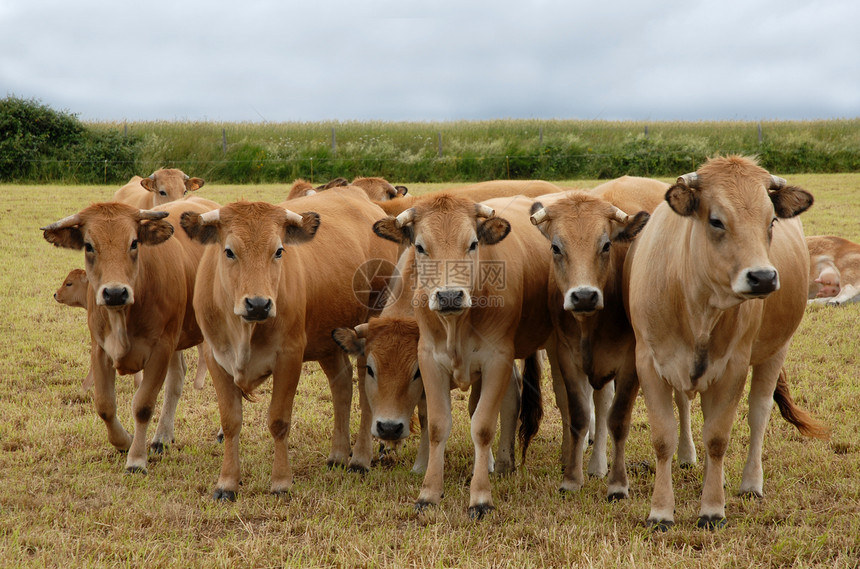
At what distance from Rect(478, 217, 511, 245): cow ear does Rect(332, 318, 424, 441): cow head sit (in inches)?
34.0

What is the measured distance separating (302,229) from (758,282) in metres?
3.13

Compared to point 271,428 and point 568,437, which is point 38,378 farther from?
point 568,437

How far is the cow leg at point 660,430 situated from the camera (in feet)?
16.6

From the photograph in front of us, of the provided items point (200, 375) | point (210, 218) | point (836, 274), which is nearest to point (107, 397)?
point (210, 218)

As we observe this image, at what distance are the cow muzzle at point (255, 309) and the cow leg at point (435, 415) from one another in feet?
3.60

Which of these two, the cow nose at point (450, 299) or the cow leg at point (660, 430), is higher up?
the cow nose at point (450, 299)

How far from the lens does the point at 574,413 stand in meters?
5.96

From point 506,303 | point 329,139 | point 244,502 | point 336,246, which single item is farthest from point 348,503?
point 329,139

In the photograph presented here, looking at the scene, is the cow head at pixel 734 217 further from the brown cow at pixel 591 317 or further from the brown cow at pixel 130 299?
the brown cow at pixel 130 299

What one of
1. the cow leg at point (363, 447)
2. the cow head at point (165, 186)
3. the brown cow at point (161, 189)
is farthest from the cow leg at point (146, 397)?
the cow head at point (165, 186)

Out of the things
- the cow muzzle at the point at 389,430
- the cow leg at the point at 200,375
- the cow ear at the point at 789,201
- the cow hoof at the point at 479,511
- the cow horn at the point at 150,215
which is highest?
the cow ear at the point at 789,201

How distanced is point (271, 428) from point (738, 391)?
318 cm

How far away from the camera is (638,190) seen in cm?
726

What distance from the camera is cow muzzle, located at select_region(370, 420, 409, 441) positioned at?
5718 millimetres
